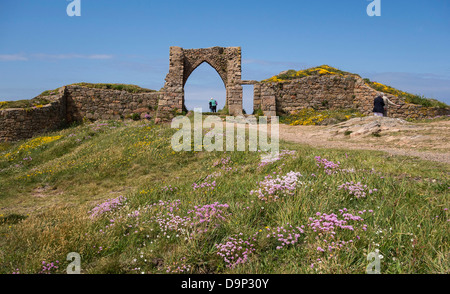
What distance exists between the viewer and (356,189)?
599 cm

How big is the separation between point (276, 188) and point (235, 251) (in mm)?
1933

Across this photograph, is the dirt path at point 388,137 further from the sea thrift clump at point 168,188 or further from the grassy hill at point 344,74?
the grassy hill at point 344,74

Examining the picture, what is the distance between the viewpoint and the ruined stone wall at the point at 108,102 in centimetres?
2625

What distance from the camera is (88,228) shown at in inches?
225

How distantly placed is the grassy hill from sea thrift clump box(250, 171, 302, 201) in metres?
18.9

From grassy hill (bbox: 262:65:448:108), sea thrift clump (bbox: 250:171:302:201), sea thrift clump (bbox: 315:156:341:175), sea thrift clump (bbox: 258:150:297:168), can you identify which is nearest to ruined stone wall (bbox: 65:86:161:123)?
grassy hill (bbox: 262:65:448:108)

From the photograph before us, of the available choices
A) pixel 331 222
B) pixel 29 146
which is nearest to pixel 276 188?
pixel 331 222

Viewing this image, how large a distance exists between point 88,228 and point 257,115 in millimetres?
16809

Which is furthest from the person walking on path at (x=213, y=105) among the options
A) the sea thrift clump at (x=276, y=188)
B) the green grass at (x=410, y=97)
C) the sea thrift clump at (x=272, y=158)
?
the sea thrift clump at (x=276, y=188)

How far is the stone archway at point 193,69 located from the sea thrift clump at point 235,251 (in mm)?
14563

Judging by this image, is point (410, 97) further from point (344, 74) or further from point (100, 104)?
point (100, 104)
